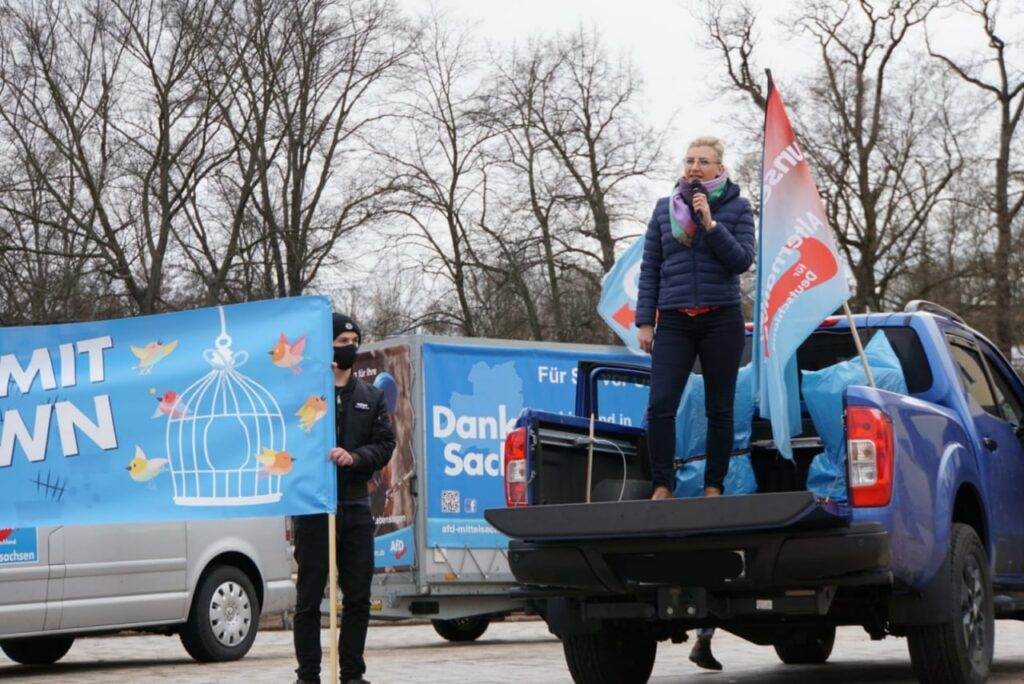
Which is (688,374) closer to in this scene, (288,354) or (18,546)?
(288,354)

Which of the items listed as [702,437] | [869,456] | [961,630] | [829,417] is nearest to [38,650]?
[702,437]

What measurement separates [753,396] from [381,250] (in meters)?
25.6

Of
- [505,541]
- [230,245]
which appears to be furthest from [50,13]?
[505,541]

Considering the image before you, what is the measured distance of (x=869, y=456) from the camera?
6.80 m

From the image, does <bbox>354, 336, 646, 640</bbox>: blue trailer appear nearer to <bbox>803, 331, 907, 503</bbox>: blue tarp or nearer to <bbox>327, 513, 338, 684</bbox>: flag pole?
<bbox>327, 513, 338, 684</bbox>: flag pole

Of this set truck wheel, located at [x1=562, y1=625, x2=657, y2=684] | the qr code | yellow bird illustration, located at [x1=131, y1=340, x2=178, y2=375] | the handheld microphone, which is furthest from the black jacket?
the qr code

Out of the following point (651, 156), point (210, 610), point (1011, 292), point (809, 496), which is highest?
point (651, 156)

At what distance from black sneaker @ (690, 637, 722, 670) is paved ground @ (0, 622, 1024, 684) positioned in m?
0.09

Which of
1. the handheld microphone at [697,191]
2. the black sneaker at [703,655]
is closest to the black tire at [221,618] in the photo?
the black sneaker at [703,655]

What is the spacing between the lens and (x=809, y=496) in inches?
253

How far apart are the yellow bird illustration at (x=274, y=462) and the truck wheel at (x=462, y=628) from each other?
26.4ft

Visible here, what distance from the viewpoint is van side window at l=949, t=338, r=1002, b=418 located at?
28.7 feet

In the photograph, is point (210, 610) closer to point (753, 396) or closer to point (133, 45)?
point (753, 396)

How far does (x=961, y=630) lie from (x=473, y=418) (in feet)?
25.0
